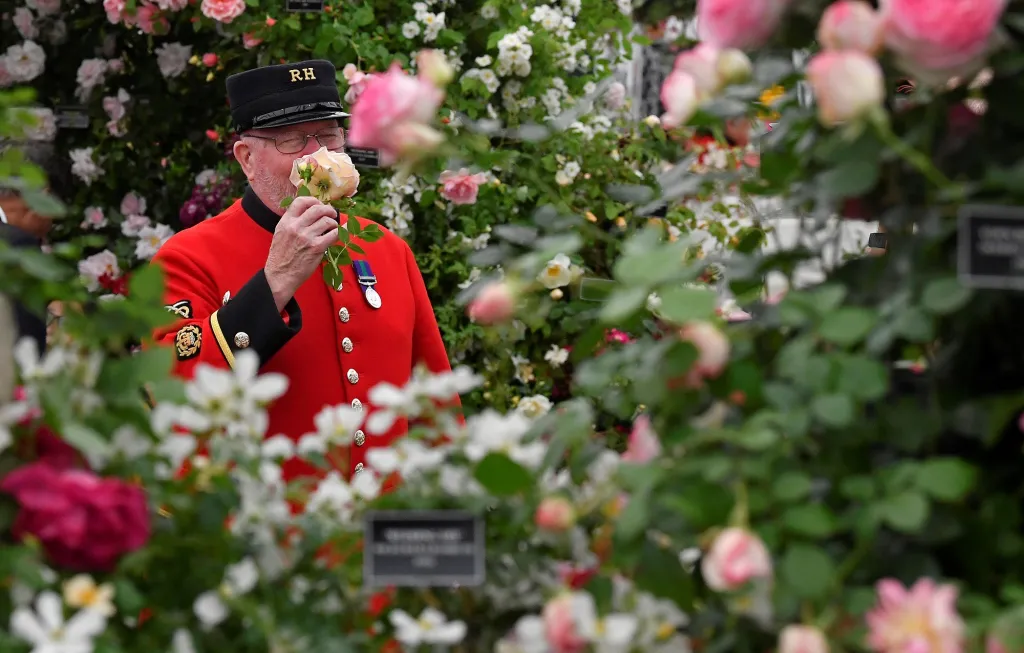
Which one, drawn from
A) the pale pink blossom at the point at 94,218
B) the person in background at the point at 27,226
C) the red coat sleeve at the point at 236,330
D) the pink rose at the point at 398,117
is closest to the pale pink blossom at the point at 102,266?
the pale pink blossom at the point at 94,218

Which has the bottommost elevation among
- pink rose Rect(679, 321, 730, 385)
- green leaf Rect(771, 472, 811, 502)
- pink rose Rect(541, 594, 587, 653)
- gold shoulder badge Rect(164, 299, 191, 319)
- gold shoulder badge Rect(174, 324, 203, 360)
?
pink rose Rect(541, 594, 587, 653)

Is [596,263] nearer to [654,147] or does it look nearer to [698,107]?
[654,147]

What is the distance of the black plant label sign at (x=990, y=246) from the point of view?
1.06 meters

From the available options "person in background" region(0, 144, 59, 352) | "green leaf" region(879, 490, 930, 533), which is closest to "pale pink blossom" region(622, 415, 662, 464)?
"green leaf" region(879, 490, 930, 533)

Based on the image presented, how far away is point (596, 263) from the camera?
3.33 meters

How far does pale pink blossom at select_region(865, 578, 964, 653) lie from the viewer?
3.23 feet

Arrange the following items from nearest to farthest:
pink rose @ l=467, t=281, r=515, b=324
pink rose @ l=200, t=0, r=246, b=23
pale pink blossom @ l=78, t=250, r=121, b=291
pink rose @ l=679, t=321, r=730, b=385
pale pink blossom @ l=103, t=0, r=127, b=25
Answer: pink rose @ l=679, t=321, r=730, b=385 < pink rose @ l=467, t=281, r=515, b=324 < pink rose @ l=200, t=0, r=246, b=23 < pale pink blossom @ l=103, t=0, r=127, b=25 < pale pink blossom @ l=78, t=250, r=121, b=291

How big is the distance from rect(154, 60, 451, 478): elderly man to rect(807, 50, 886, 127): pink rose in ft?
4.13

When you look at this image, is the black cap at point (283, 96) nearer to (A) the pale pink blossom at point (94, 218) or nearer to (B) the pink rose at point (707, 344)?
(B) the pink rose at point (707, 344)

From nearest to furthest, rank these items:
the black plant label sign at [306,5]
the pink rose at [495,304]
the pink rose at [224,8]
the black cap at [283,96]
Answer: the pink rose at [495,304] < the black cap at [283,96] < the black plant label sign at [306,5] < the pink rose at [224,8]

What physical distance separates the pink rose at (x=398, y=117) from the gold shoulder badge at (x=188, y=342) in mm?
1067

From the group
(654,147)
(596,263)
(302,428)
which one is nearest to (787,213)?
(302,428)

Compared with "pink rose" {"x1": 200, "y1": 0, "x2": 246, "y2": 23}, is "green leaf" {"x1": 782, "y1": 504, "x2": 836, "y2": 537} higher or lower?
lower

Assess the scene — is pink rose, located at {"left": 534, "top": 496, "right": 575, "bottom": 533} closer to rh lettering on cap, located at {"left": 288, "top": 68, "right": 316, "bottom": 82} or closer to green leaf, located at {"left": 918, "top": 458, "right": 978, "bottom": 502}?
green leaf, located at {"left": 918, "top": 458, "right": 978, "bottom": 502}
